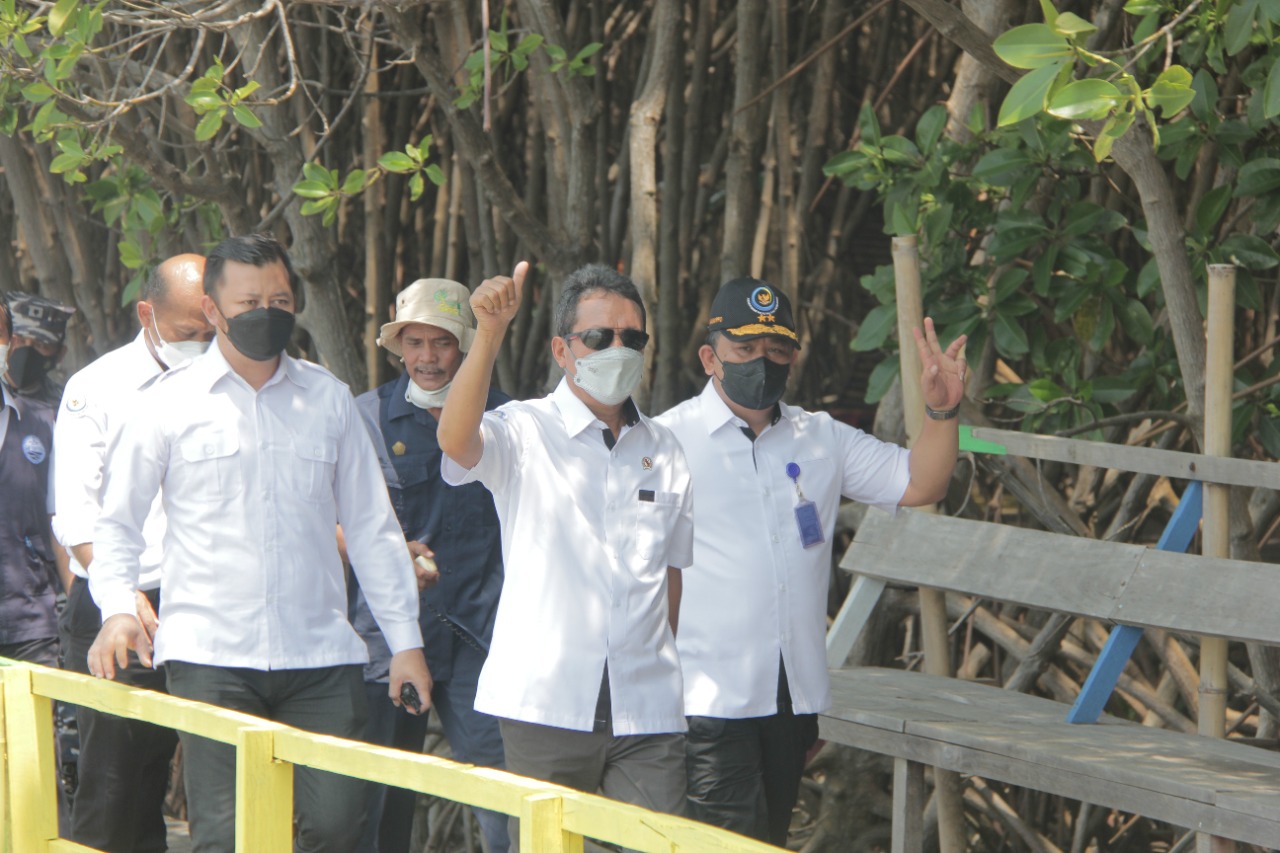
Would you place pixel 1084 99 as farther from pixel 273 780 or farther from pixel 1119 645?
pixel 273 780

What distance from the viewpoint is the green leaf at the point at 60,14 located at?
3.36 meters

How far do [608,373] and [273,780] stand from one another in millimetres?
909

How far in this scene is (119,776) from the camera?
3.55m

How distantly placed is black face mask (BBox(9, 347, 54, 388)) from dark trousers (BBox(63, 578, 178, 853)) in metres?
0.97

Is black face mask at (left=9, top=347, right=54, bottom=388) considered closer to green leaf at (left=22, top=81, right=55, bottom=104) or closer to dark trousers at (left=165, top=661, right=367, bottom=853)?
green leaf at (left=22, top=81, right=55, bottom=104)

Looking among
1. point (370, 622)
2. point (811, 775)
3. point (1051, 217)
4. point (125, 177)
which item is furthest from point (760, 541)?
point (125, 177)

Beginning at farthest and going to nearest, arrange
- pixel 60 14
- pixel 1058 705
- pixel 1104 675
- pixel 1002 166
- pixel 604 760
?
pixel 1002 166
pixel 1058 705
pixel 1104 675
pixel 60 14
pixel 604 760

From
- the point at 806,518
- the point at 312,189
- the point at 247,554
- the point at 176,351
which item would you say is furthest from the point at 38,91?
the point at 806,518

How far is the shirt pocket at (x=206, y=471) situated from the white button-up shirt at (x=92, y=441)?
0.37 m

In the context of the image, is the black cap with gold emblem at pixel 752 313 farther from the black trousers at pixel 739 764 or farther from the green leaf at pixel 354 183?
the green leaf at pixel 354 183

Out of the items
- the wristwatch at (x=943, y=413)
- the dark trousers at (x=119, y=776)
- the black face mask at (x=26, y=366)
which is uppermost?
the black face mask at (x=26, y=366)

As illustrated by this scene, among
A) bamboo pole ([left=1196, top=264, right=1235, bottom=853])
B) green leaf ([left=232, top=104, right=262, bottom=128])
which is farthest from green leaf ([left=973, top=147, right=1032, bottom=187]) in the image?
green leaf ([left=232, top=104, right=262, bottom=128])

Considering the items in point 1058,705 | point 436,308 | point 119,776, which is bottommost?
point 119,776

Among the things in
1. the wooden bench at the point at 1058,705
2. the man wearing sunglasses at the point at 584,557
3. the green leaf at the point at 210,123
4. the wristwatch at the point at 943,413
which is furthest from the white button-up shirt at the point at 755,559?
the green leaf at the point at 210,123
